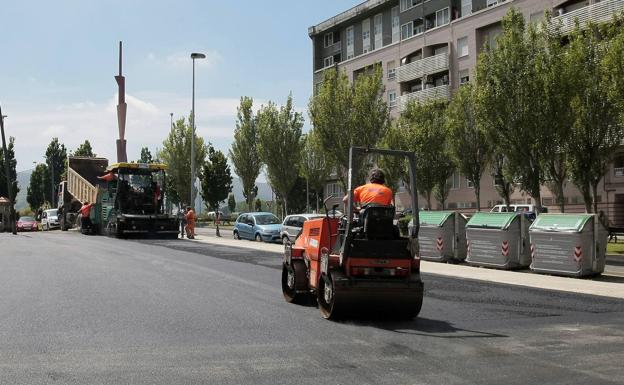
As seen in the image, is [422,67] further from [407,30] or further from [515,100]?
[515,100]

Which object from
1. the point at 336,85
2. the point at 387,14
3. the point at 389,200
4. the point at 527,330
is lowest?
the point at 527,330

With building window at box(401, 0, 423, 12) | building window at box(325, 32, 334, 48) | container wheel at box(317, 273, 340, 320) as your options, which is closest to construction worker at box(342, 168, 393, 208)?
container wheel at box(317, 273, 340, 320)

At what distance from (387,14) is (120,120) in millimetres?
23164

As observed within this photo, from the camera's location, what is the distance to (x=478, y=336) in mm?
8047

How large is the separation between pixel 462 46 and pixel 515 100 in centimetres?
2091

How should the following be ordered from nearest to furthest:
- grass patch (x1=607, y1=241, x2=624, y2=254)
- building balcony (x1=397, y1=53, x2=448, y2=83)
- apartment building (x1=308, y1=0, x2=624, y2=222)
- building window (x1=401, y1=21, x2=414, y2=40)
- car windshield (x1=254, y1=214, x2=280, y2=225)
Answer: grass patch (x1=607, y1=241, x2=624, y2=254), car windshield (x1=254, y1=214, x2=280, y2=225), apartment building (x1=308, y1=0, x2=624, y2=222), building balcony (x1=397, y1=53, x2=448, y2=83), building window (x1=401, y1=21, x2=414, y2=40)

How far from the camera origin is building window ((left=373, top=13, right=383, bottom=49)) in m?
54.0

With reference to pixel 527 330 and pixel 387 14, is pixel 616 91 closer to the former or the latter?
pixel 527 330

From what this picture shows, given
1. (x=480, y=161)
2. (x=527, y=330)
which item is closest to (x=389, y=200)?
(x=527, y=330)

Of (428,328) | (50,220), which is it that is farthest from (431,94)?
(428,328)

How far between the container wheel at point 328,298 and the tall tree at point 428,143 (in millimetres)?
28105

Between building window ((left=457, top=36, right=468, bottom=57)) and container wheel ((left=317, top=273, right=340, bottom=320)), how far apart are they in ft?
125

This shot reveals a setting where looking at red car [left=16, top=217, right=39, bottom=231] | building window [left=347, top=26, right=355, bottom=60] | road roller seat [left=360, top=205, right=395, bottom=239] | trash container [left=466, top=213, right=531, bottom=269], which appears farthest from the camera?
building window [left=347, top=26, right=355, bottom=60]

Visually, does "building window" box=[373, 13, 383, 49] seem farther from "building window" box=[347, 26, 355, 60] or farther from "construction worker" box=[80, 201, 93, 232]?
"construction worker" box=[80, 201, 93, 232]
